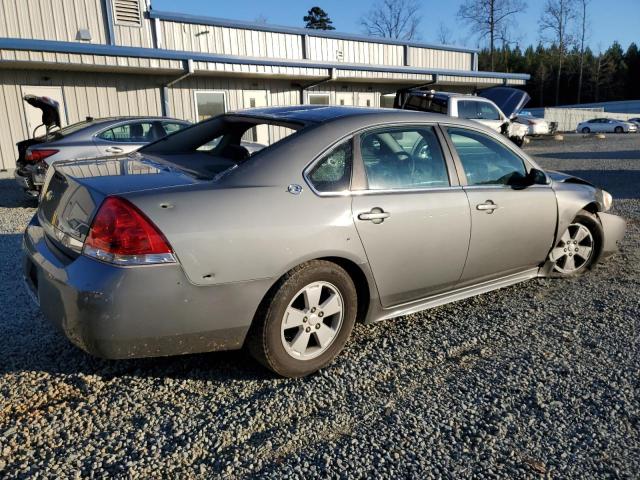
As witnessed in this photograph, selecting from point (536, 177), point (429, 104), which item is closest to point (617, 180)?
point (429, 104)

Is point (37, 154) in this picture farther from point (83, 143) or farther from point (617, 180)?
point (617, 180)

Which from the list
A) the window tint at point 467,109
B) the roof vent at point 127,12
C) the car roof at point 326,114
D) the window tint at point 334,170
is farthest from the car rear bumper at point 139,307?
the roof vent at point 127,12

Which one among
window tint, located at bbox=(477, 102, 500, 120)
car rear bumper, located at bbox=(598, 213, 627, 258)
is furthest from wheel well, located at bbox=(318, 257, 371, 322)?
window tint, located at bbox=(477, 102, 500, 120)

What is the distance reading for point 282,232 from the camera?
2590 mm

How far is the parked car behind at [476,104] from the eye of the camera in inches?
521

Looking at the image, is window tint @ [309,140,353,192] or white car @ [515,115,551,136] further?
white car @ [515,115,551,136]

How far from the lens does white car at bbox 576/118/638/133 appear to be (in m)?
39.3

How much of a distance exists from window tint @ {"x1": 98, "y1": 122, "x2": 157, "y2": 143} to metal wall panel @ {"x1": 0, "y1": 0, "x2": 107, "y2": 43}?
332 inches

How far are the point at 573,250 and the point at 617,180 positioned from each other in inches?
307

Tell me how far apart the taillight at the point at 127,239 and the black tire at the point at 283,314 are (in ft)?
1.90

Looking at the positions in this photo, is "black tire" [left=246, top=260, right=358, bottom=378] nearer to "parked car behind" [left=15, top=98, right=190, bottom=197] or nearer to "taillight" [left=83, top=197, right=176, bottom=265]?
"taillight" [left=83, top=197, right=176, bottom=265]

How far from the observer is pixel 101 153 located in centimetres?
782

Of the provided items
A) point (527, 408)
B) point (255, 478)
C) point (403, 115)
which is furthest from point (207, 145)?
point (527, 408)

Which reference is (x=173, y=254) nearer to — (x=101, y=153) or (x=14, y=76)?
(x=101, y=153)
